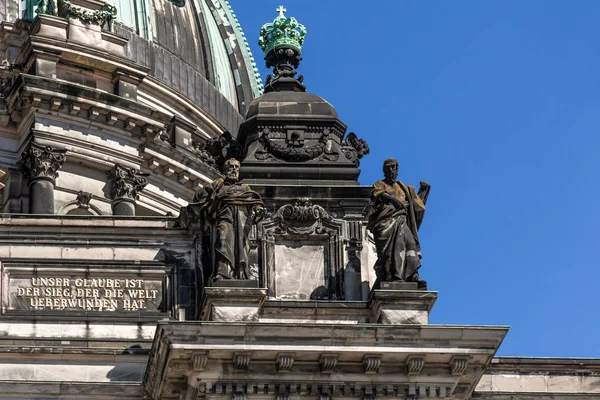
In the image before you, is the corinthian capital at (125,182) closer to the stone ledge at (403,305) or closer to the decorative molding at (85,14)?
the decorative molding at (85,14)

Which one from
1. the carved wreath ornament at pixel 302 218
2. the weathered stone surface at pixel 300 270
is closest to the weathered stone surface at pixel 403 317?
the weathered stone surface at pixel 300 270

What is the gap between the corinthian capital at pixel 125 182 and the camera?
6378 cm

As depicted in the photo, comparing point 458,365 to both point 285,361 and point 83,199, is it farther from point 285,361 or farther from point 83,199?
point 83,199

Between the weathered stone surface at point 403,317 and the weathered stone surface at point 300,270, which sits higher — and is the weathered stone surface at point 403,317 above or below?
→ below

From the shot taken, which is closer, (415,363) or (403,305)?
(415,363)

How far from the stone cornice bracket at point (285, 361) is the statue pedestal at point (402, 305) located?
2143 millimetres

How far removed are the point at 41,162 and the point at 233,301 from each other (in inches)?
689

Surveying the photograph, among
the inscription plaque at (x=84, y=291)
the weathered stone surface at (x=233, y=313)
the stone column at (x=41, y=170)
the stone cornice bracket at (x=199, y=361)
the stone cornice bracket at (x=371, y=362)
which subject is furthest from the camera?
the stone column at (x=41, y=170)

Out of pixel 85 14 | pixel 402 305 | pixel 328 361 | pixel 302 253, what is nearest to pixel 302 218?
pixel 302 253

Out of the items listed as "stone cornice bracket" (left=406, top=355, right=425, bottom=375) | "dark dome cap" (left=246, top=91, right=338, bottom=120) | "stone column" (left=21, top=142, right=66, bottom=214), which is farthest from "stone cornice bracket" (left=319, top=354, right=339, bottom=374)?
"stone column" (left=21, top=142, right=66, bottom=214)

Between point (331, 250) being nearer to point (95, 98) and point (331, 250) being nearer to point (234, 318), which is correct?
point (234, 318)

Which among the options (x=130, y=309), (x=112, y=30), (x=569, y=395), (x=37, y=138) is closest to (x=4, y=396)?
(x=130, y=309)

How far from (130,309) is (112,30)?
20879mm

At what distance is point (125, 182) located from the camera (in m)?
64.2
